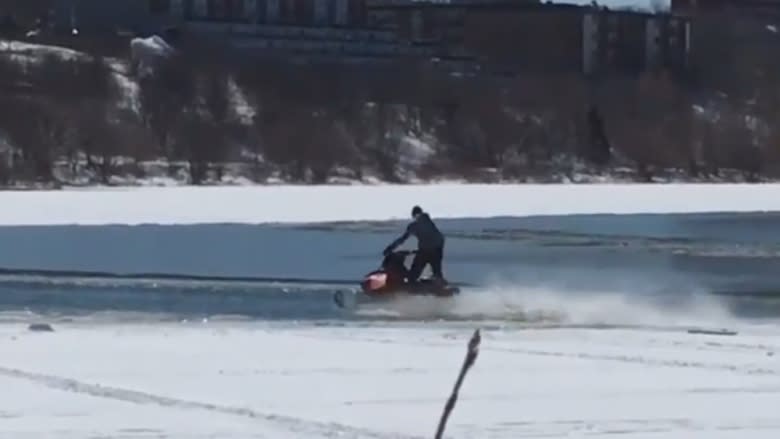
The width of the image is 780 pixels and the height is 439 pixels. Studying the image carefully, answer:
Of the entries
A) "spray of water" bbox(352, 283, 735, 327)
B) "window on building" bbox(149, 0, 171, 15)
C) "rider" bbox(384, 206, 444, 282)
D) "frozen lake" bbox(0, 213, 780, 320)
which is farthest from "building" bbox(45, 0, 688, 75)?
"rider" bbox(384, 206, 444, 282)

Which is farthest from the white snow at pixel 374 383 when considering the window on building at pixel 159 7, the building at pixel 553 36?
the building at pixel 553 36

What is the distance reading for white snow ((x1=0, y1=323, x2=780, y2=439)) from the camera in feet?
36.2

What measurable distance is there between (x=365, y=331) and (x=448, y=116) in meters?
51.2

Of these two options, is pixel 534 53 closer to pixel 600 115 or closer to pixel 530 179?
pixel 600 115

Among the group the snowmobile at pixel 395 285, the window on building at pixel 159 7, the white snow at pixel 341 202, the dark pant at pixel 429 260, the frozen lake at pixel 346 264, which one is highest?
the window on building at pixel 159 7

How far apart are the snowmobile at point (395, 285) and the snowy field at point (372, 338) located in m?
0.17

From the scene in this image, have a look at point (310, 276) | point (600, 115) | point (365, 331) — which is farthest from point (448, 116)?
point (365, 331)

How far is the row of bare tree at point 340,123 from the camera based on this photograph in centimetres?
5459

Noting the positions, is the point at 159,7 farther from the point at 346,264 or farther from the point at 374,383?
the point at 374,383

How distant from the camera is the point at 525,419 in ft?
37.3

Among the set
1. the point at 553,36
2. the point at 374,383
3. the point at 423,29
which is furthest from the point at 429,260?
Answer: the point at 423,29

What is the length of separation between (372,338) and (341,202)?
23.6 m

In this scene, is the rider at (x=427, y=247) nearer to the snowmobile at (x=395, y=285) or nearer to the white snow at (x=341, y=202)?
the snowmobile at (x=395, y=285)

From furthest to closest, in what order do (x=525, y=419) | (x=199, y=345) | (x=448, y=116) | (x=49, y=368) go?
(x=448, y=116) → (x=199, y=345) → (x=49, y=368) → (x=525, y=419)
